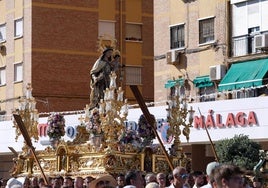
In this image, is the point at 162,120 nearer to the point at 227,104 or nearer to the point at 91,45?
the point at 227,104

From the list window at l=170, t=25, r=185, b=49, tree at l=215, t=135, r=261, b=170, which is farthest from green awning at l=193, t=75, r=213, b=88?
tree at l=215, t=135, r=261, b=170

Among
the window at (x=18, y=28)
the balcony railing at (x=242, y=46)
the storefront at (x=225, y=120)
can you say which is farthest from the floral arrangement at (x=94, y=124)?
the window at (x=18, y=28)

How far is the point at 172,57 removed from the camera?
3606 centimetres

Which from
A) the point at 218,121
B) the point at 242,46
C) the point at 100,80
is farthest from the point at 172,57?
the point at 100,80

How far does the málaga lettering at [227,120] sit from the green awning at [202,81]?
18.1ft

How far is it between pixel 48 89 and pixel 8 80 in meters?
2.64

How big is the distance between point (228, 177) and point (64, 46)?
3621 centimetres

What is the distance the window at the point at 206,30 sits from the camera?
35.1m

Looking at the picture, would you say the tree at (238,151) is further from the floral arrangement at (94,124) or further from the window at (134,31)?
the window at (134,31)

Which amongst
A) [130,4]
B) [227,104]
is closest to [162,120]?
[227,104]

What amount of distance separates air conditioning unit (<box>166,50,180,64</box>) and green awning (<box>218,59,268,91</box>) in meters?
3.41

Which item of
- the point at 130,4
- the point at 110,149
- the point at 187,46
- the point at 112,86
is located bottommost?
the point at 110,149

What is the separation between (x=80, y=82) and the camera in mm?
44500

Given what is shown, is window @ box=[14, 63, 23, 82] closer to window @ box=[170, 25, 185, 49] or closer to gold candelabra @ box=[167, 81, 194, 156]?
window @ box=[170, 25, 185, 49]
